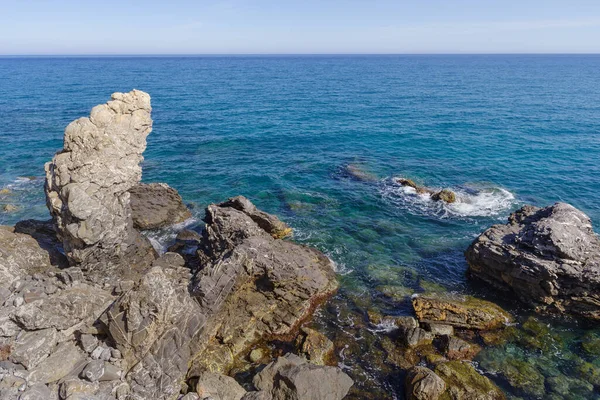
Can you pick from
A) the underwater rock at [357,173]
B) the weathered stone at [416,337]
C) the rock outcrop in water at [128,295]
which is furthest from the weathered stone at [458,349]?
the underwater rock at [357,173]

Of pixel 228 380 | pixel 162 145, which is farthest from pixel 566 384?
pixel 162 145

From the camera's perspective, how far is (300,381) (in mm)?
19266

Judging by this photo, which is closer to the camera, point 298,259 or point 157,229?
point 298,259

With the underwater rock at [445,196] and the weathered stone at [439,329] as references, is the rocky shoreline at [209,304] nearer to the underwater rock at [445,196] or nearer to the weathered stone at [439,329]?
the weathered stone at [439,329]

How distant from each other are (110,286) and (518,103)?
329ft

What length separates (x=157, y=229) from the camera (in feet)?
122

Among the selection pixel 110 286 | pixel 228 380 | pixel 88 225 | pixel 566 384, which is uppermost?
pixel 88 225

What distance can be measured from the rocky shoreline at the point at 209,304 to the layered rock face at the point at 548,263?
10 cm

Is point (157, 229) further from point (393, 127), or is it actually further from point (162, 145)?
point (393, 127)

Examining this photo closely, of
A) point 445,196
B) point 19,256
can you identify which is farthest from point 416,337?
point 19,256

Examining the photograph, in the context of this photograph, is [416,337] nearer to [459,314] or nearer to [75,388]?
[459,314]

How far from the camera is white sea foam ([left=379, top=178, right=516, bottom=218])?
41.8m

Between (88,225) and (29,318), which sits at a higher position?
(88,225)

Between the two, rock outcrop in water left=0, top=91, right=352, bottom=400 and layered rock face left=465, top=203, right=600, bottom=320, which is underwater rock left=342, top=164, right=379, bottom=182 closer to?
rock outcrop in water left=0, top=91, right=352, bottom=400
